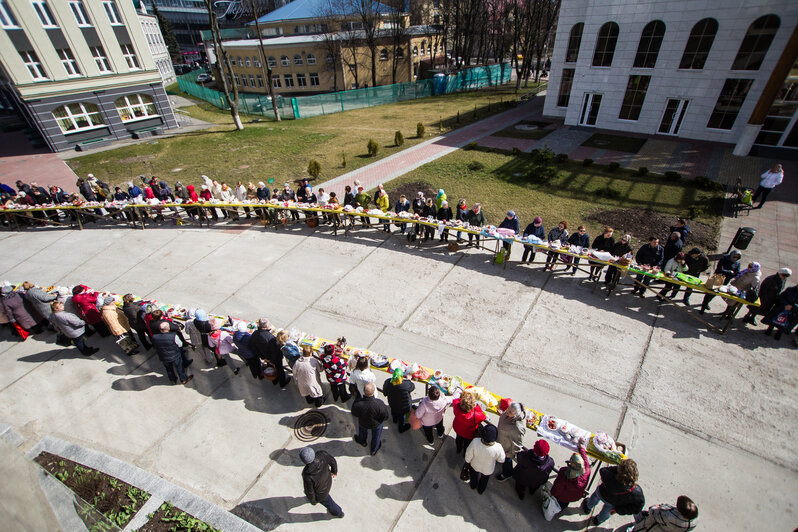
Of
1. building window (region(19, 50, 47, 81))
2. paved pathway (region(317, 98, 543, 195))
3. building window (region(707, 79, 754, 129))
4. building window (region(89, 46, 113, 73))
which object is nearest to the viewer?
paved pathway (region(317, 98, 543, 195))

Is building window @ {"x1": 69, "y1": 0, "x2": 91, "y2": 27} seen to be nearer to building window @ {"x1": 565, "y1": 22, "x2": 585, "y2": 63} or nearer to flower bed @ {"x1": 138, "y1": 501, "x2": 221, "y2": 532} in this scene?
flower bed @ {"x1": 138, "y1": 501, "x2": 221, "y2": 532}

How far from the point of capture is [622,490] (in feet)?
15.3

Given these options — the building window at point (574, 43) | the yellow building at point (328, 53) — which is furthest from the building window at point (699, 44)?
the yellow building at point (328, 53)

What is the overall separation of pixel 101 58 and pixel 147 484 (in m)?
31.0

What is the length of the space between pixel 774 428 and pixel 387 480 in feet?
21.5

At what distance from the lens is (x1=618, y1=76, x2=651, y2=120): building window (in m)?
22.9

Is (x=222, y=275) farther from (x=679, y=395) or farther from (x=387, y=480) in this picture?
(x=679, y=395)

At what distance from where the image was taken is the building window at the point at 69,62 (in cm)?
2403

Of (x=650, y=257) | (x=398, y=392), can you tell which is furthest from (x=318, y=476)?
(x=650, y=257)

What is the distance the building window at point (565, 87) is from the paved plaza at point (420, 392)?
22.8m

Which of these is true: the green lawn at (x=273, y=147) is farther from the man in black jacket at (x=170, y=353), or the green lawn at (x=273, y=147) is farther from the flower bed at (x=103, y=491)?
the flower bed at (x=103, y=491)

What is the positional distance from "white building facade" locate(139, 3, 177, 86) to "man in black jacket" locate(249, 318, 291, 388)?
229 ft

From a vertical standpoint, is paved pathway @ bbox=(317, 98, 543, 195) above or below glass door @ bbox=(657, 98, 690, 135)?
below

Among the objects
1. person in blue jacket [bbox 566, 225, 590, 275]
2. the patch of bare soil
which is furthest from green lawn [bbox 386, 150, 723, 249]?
person in blue jacket [bbox 566, 225, 590, 275]
